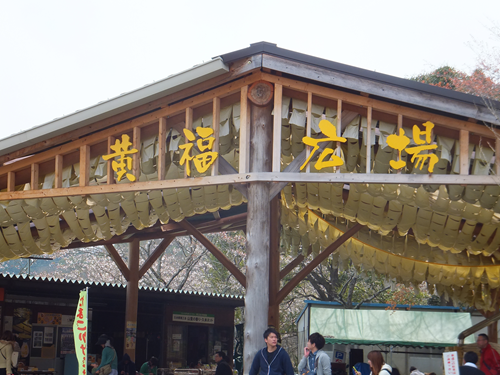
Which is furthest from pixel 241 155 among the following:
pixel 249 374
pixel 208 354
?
pixel 208 354

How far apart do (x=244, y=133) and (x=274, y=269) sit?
4986 millimetres

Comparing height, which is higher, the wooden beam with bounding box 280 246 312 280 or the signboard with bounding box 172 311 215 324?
the wooden beam with bounding box 280 246 312 280

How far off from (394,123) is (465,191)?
1.28m

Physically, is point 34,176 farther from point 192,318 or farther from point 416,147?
point 192,318

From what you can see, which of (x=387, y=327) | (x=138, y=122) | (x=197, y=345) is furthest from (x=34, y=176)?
(x=387, y=327)

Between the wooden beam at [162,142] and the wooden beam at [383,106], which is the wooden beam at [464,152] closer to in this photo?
the wooden beam at [383,106]

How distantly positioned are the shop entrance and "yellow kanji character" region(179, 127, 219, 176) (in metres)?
10.2

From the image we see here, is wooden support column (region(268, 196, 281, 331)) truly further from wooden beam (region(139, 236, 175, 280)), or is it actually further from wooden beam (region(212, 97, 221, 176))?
wooden beam (region(212, 97, 221, 176))

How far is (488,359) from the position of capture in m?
9.84

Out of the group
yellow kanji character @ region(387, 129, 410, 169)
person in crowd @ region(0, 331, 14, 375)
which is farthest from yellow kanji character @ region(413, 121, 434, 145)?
person in crowd @ region(0, 331, 14, 375)

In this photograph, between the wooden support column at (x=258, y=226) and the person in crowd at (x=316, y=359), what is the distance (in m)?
0.63

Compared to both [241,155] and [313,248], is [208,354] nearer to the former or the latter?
[313,248]

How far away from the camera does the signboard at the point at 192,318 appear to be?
16734 mm

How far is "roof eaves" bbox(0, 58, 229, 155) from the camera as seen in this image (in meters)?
7.60
